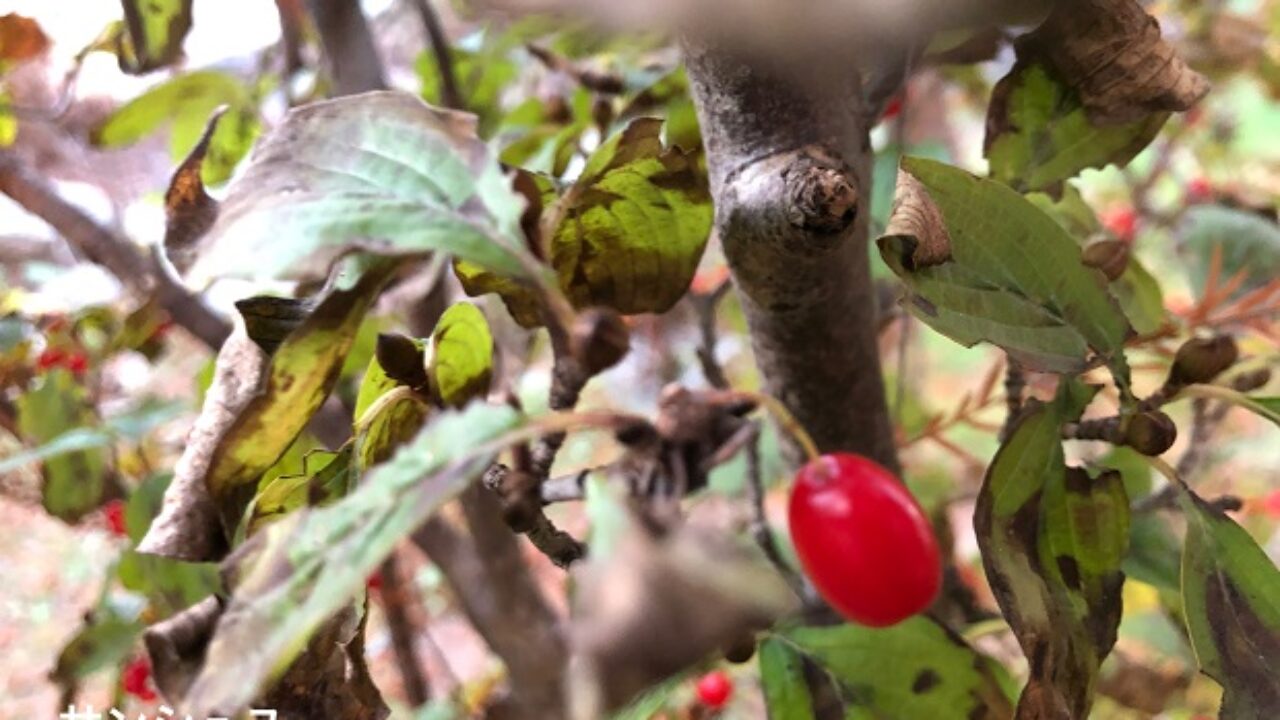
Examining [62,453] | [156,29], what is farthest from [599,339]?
[62,453]

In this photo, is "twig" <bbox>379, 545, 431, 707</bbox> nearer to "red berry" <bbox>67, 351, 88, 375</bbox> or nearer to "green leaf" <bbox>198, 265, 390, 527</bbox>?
"red berry" <bbox>67, 351, 88, 375</bbox>

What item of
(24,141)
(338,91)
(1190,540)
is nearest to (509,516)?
(1190,540)

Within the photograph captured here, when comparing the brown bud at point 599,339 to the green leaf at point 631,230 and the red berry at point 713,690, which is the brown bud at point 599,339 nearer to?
the green leaf at point 631,230

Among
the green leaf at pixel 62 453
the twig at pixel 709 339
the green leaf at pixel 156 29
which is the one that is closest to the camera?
the green leaf at pixel 156 29

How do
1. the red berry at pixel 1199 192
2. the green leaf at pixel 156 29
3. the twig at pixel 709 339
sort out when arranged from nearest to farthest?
→ the green leaf at pixel 156 29 → the twig at pixel 709 339 → the red berry at pixel 1199 192

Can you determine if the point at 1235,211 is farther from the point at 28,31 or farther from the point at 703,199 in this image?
the point at 28,31

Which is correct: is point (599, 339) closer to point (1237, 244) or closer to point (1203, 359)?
point (1203, 359)

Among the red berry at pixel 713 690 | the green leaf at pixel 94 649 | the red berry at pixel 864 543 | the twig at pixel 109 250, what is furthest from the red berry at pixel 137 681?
the red berry at pixel 864 543
